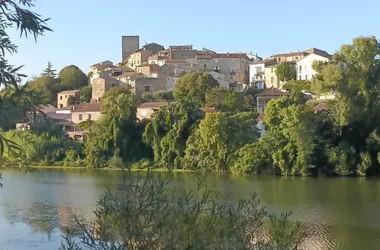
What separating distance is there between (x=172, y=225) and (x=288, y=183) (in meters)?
24.1

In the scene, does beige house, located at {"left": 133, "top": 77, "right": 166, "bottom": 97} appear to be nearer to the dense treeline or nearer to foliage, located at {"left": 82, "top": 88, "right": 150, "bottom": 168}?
foliage, located at {"left": 82, "top": 88, "right": 150, "bottom": 168}

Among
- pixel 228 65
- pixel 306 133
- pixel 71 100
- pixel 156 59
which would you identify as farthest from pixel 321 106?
pixel 156 59

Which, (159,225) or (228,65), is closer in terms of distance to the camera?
(159,225)

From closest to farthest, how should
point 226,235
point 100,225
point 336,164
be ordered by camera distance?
point 100,225 < point 226,235 < point 336,164

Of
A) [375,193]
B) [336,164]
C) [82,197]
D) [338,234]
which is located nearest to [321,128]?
[336,164]

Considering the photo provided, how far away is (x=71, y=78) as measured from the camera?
216 ft

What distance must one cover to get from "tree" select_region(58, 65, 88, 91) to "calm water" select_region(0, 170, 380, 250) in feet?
105

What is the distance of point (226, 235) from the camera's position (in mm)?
5496

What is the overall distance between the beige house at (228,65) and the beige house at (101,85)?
10.0 m

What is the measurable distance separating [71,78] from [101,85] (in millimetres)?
10315

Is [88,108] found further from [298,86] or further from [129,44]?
[129,44]

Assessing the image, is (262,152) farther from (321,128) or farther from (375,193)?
(375,193)

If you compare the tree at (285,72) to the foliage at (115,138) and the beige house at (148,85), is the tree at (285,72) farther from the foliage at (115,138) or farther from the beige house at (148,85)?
the foliage at (115,138)

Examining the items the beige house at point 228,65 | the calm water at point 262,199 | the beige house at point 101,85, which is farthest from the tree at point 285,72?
the calm water at point 262,199
